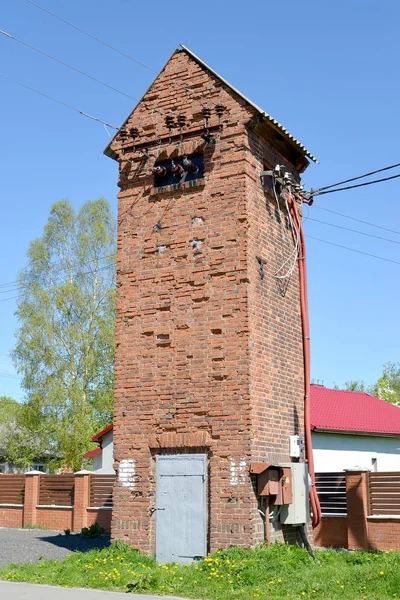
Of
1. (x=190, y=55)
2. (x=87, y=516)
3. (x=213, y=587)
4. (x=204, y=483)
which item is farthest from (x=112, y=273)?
(x=213, y=587)

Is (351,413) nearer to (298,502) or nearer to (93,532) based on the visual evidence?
(93,532)

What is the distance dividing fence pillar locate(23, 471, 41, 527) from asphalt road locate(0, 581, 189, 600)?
12599mm

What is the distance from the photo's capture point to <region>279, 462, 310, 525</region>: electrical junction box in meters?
12.1

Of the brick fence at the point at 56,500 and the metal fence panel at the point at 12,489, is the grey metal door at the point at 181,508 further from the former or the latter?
the metal fence panel at the point at 12,489

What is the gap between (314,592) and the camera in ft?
30.5

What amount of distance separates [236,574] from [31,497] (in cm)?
1400

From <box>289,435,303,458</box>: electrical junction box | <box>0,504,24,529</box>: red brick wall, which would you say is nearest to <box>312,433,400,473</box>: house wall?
<box>289,435,303,458</box>: electrical junction box

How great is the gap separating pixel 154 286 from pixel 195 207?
170 cm

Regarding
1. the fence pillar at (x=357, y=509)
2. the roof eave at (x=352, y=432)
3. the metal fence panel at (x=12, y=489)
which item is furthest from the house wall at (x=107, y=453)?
the fence pillar at (x=357, y=509)

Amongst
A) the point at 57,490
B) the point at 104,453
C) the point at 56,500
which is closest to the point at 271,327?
the point at 57,490

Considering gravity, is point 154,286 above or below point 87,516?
above

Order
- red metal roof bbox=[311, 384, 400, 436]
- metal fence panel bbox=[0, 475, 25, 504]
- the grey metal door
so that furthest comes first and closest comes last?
Result: 1. metal fence panel bbox=[0, 475, 25, 504]
2. red metal roof bbox=[311, 384, 400, 436]
3. the grey metal door

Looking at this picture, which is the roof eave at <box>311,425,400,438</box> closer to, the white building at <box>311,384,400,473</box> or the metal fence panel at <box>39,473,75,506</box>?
the white building at <box>311,384,400,473</box>

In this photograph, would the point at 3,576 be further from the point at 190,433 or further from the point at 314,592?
the point at 314,592
